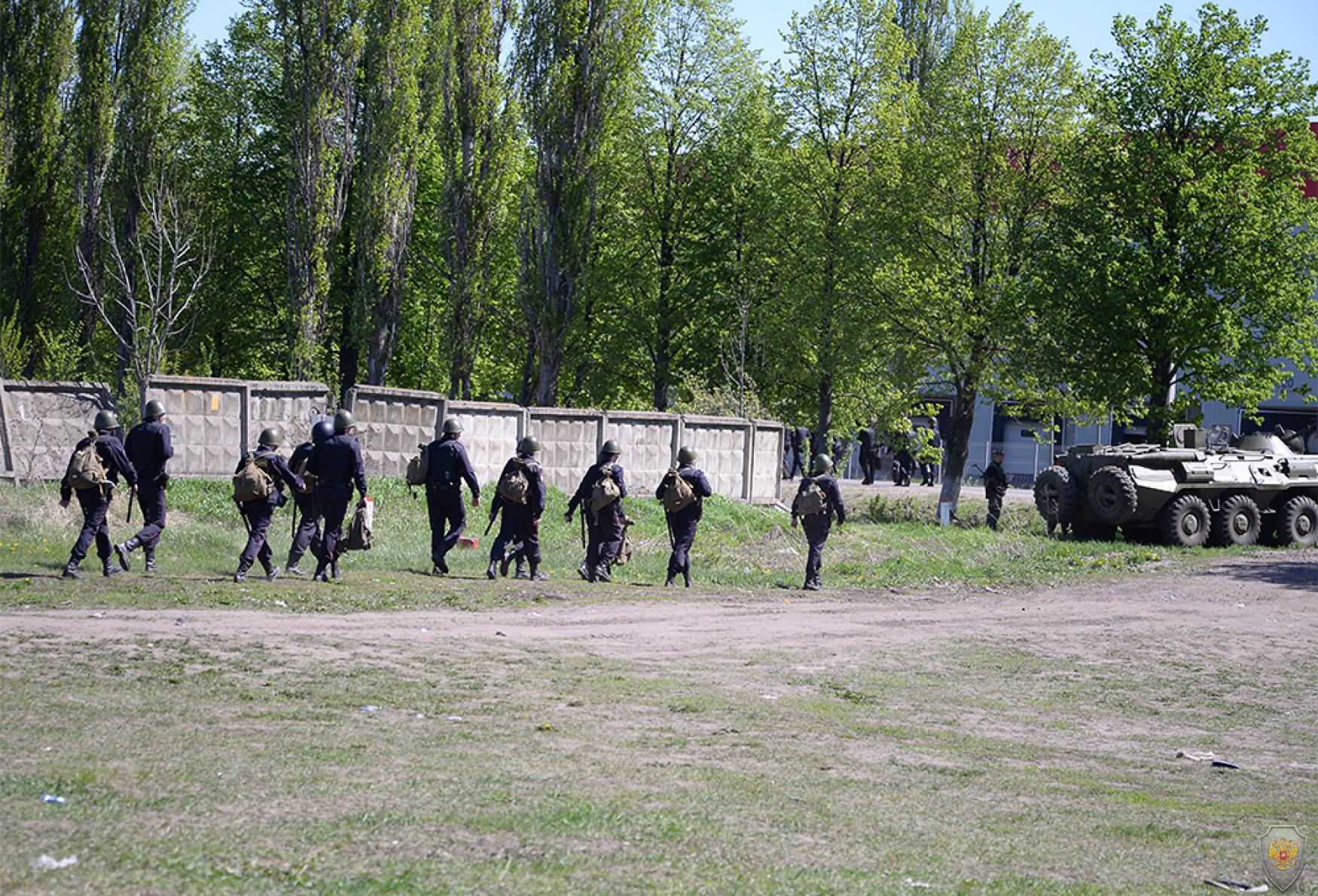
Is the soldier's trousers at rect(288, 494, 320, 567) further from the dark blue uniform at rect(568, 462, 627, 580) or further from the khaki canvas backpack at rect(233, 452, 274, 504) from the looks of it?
the dark blue uniform at rect(568, 462, 627, 580)

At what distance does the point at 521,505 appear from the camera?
63.8 feet

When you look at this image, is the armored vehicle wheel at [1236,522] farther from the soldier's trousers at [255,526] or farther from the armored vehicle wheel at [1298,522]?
the soldier's trousers at [255,526]

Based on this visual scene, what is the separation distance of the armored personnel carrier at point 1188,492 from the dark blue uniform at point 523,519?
14.7m

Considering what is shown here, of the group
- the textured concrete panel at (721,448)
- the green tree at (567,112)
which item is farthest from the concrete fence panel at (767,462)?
the green tree at (567,112)

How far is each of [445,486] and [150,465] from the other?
377 cm

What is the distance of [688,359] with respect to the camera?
4503 centimetres

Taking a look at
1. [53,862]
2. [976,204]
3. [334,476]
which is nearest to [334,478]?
[334,476]

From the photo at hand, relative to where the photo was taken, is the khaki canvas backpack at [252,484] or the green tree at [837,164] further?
the green tree at [837,164]

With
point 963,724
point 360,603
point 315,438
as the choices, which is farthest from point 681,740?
point 315,438

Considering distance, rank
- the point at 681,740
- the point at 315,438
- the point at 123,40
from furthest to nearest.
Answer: the point at 123,40
the point at 315,438
the point at 681,740

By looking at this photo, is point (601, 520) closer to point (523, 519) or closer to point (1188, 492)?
point (523, 519)

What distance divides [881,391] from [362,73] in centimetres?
1756

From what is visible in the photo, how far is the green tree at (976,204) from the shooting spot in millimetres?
37344

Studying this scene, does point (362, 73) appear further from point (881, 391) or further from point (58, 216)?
point (881, 391)
